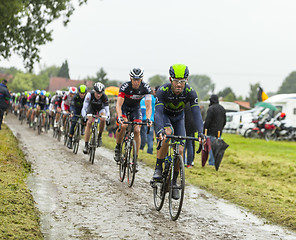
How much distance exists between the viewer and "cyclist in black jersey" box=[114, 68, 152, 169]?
883 cm

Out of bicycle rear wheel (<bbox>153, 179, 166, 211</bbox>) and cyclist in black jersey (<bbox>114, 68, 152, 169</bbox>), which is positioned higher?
cyclist in black jersey (<bbox>114, 68, 152, 169</bbox>)

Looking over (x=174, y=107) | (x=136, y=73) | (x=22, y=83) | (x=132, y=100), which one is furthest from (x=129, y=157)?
(x=22, y=83)

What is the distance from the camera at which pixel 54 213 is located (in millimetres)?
6051

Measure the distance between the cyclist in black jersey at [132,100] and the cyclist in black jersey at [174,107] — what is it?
1.75 m

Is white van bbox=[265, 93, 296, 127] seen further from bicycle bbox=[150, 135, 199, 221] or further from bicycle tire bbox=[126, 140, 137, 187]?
bicycle bbox=[150, 135, 199, 221]

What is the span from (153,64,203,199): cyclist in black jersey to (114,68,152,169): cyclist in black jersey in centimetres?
175

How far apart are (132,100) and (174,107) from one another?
8.88ft

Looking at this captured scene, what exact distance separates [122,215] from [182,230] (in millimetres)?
980

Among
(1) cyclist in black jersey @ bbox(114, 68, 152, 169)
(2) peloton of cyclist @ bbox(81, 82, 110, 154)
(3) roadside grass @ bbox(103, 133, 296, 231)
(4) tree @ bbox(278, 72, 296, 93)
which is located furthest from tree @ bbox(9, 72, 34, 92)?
(1) cyclist in black jersey @ bbox(114, 68, 152, 169)

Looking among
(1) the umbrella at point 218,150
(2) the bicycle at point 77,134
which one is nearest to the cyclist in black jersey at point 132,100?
(1) the umbrella at point 218,150

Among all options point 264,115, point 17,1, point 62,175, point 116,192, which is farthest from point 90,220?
point 264,115

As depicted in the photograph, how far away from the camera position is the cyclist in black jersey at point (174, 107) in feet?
20.5

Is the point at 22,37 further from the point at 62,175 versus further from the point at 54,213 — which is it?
the point at 54,213

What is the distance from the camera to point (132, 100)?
9.37 m
